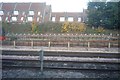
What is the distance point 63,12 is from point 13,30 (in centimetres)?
1889

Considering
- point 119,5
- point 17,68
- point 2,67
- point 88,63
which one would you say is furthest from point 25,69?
point 119,5

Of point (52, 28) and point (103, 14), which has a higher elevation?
point (103, 14)

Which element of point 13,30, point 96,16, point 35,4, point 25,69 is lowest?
point 25,69

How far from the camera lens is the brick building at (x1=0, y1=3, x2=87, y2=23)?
172 ft

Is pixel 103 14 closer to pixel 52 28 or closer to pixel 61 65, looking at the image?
pixel 52 28

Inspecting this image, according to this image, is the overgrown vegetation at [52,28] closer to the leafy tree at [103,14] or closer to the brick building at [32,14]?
the leafy tree at [103,14]

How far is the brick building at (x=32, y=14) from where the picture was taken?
172ft

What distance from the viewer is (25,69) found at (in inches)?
387

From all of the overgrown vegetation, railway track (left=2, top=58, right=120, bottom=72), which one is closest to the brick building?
the overgrown vegetation

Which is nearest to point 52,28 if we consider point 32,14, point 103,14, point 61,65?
point 103,14

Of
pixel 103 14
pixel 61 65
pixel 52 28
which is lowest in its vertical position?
pixel 61 65

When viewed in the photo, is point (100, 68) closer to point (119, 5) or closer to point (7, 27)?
point (119, 5)

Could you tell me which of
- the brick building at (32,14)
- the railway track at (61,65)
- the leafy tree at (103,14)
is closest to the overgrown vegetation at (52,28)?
the leafy tree at (103,14)

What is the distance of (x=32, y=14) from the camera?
2095 inches
